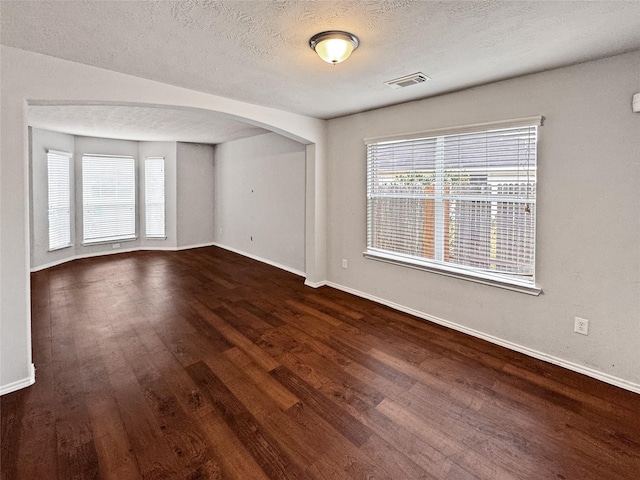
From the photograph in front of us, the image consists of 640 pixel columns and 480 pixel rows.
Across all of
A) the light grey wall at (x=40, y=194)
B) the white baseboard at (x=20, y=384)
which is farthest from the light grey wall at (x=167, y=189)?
the white baseboard at (x=20, y=384)

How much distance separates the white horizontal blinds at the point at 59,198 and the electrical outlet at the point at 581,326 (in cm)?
768

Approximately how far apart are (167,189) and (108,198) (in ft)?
3.85

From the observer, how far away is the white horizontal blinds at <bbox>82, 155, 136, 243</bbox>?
6.42 meters

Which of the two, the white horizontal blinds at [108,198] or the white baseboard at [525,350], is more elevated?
the white horizontal blinds at [108,198]

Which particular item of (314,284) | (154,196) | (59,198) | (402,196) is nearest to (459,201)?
(402,196)

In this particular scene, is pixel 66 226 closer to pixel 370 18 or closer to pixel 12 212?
pixel 12 212

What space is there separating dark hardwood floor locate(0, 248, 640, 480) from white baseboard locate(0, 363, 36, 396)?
0.05 metres

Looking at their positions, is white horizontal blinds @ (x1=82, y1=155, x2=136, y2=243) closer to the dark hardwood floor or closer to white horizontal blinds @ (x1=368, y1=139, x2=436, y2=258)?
the dark hardwood floor

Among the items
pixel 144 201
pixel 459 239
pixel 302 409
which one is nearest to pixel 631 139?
pixel 459 239

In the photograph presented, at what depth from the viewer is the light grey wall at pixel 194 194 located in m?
7.20

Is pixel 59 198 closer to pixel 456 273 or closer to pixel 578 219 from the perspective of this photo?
pixel 456 273

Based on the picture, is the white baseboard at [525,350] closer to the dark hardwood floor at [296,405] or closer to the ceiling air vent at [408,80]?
the dark hardwood floor at [296,405]

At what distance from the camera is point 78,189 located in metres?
6.30

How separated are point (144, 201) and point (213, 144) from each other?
2084 millimetres
